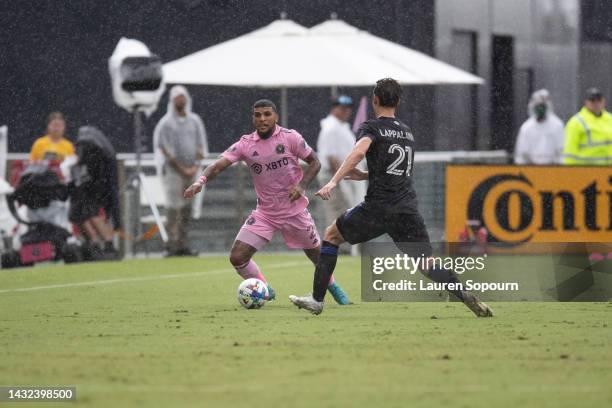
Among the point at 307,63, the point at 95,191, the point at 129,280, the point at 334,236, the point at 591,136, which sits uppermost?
the point at 307,63

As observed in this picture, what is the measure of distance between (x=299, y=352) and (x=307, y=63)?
43.7 feet

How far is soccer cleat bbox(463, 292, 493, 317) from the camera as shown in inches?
456

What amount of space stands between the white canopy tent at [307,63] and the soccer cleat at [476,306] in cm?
1020

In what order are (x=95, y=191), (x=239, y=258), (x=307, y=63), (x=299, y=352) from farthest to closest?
(x=307, y=63), (x=95, y=191), (x=239, y=258), (x=299, y=352)

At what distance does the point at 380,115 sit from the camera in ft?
Result: 38.2

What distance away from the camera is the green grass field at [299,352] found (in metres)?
7.49

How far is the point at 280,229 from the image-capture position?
13.4 metres

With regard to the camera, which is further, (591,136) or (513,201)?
(513,201)

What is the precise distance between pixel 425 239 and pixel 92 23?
14820mm

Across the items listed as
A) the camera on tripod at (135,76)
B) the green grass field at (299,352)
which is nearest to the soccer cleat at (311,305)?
the green grass field at (299,352)

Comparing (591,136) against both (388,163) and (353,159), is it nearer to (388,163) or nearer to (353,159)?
(388,163)

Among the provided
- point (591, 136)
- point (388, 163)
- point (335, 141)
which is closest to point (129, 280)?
point (335, 141)

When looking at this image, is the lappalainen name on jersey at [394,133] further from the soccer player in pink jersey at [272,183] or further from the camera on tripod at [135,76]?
the camera on tripod at [135,76]

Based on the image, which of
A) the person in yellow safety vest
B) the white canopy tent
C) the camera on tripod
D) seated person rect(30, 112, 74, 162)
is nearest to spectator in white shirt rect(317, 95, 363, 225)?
the white canopy tent
